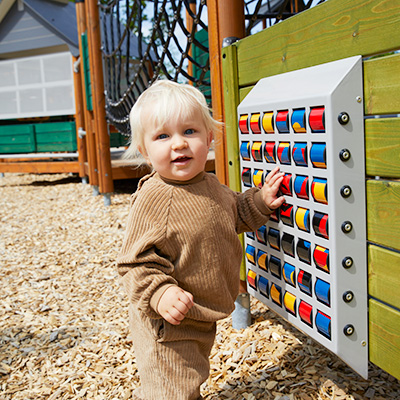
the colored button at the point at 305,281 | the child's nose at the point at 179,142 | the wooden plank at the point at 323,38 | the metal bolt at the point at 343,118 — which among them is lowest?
the colored button at the point at 305,281

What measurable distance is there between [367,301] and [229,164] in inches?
38.3

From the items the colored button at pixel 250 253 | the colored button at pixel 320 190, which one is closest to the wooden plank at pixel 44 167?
the colored button at pixel 250 253

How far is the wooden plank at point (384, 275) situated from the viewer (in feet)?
4.40

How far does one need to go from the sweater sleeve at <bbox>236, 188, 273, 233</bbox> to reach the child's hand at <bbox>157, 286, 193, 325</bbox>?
0.43m

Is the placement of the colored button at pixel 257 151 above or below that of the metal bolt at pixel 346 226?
above

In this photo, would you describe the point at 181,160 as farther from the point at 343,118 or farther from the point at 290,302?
the point at 290,302

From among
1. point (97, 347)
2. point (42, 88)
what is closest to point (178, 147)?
point (97, 347)

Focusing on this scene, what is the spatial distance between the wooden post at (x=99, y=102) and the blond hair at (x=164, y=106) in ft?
13.8

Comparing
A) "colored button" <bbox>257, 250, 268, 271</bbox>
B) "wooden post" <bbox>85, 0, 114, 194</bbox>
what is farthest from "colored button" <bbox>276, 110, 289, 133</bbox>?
"wooden post" <bbox>85, 0, 114, 194</bbox>

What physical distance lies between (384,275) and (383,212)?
187mm

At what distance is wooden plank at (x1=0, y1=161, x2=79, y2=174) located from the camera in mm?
8516

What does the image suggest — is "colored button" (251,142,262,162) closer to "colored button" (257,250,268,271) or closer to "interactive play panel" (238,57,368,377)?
"interactive play panel" (238,57,368,377)

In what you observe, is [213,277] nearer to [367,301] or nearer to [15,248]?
[367,301]

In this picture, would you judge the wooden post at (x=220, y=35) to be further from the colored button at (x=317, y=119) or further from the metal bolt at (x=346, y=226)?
the metal bolt at (x=346, y=226)
